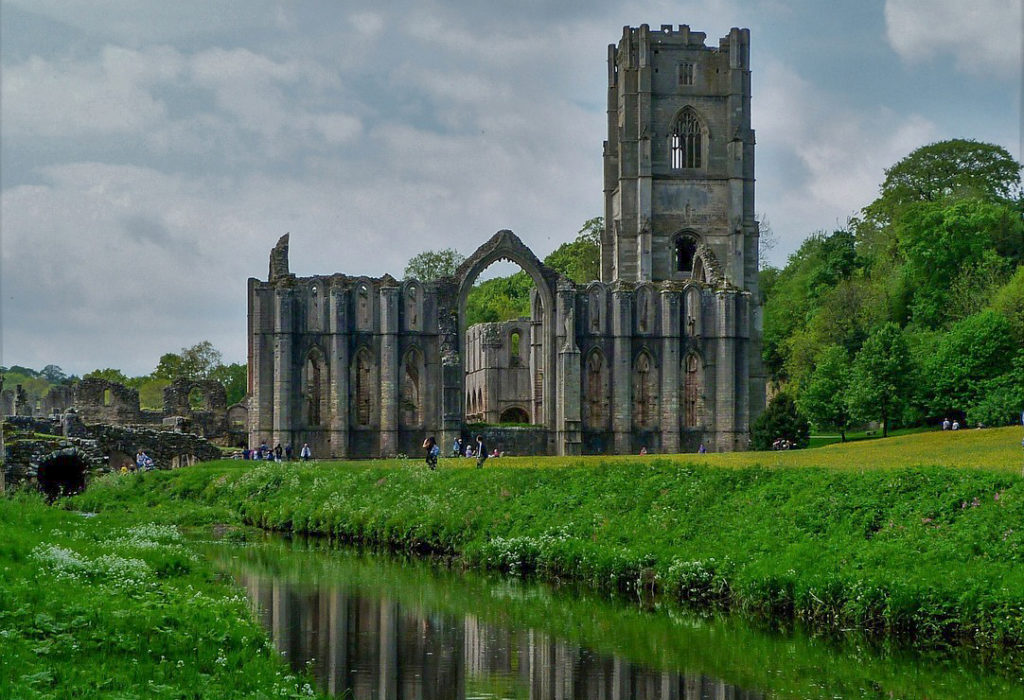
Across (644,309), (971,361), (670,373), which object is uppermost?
(644,309)

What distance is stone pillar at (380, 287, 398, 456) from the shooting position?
67125mm

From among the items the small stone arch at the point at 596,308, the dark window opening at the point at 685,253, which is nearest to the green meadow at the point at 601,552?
the small stone arch at the point at 596,308

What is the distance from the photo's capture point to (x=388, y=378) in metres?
67.1

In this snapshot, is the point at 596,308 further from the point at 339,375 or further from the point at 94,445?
the point at 94,445

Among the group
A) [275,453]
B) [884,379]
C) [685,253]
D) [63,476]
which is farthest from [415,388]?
[884,379]

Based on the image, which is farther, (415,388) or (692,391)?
(692,391)

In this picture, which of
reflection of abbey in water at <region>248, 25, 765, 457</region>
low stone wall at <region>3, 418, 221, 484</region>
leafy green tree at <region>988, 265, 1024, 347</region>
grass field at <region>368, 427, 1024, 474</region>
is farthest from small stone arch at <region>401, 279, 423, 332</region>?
leafy green tree at <region>988, 265, 1024, 347</region>

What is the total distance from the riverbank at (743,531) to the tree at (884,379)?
36.0 meters

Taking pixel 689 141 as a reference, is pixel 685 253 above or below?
below

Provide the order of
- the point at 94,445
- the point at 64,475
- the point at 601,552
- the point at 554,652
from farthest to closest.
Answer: the point at 64,475, the point at 94,445, the point at 601,552, the point at 554,652

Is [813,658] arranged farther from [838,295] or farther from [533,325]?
[838,295]

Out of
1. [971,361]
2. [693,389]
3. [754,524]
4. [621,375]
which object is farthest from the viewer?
[693,389]

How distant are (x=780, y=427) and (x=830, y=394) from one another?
12.0 m

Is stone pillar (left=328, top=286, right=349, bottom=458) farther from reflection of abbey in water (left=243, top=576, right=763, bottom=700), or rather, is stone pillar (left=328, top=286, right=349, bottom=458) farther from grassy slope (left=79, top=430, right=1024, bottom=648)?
reflection of abbey in water (left=243, top=576, right=763, bottom=700)
